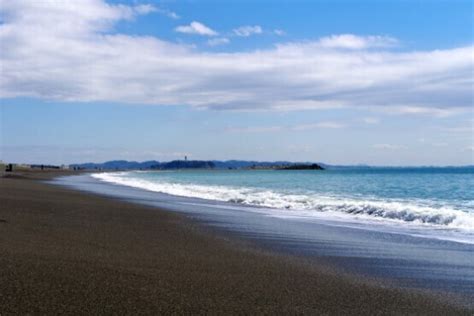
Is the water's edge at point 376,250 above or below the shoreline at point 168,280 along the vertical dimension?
below

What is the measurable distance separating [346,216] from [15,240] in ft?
42.3

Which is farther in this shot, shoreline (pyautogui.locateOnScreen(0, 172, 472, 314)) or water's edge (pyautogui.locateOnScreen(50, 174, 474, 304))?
water's edge (pyautogui.locateOnScreen(50, 174, 474, 304))

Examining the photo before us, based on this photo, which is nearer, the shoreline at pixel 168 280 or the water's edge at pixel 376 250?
the shoreline at pixel 168 280

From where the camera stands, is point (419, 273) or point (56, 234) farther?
point (56, 234)

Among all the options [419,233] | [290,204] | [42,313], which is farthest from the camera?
[290,204]

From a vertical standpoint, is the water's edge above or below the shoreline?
below

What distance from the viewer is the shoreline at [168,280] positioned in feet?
19.0

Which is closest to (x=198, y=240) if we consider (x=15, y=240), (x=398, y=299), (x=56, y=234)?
(x=56, y=234)

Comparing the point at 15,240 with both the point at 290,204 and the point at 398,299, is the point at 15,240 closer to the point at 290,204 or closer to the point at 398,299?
the point at 398,299

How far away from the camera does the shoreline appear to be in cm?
580

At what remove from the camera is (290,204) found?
2475 centimetres

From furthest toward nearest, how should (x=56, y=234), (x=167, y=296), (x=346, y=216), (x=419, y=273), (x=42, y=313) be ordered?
1. (x=346, y=216)
2. (x=56, y=234)
3. (x=419, y=273)
4. (x=167, y=296)
5. (x=42, y=313)

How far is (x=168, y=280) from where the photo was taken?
7008mm

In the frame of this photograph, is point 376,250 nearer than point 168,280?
No
